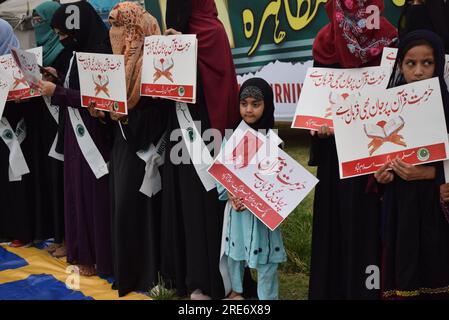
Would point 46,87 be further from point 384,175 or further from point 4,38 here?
point 384,175

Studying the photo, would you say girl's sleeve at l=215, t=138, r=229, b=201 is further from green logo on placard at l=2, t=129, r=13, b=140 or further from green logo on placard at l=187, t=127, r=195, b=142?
green logo on placard at l=2, t=129, r=13, b=140

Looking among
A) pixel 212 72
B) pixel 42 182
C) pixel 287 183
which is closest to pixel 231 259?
pixel 287 183

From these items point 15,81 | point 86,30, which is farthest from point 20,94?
point 86,30

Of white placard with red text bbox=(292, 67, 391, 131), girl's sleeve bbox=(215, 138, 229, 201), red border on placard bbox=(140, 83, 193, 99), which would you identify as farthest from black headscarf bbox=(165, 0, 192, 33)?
white placard with red text bbox=(292, 67, 391, 131)

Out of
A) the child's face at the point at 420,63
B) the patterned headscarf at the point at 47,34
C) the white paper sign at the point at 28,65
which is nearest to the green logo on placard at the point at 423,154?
the child's face at the point at 420,63

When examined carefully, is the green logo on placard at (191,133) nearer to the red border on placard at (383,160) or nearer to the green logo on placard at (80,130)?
the green logo on placard at (80,130)

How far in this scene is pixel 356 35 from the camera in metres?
2.34

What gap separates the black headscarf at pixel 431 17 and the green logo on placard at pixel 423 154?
0.95m

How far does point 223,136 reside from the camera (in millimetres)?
2953

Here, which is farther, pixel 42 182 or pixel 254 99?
pixel 42 182

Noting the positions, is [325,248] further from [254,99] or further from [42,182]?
[42,182]

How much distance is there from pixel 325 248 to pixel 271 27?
166 inches

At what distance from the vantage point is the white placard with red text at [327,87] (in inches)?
91.0

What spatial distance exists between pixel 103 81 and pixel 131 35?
1.09 ft
